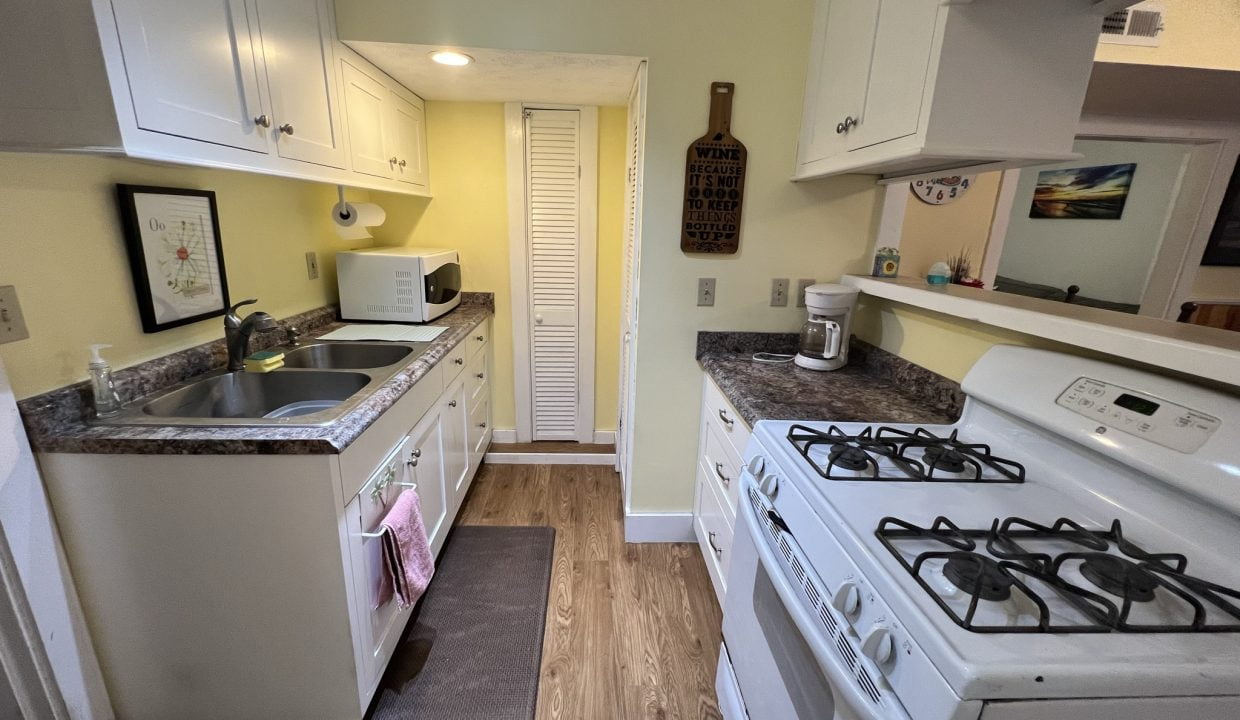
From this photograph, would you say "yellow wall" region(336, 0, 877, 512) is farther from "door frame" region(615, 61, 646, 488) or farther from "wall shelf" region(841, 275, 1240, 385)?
"wall shelf" region(841, 275, 1240, 385)

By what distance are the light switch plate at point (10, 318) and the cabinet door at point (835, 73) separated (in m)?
2.15

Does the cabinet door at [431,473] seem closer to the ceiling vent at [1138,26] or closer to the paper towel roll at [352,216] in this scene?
the paper towel roll at [352,216]

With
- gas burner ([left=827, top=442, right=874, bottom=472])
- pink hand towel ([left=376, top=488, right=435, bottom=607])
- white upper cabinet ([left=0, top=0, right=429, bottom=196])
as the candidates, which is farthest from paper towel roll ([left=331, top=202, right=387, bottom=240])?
gas burner ([left=827, top=442, right=874, bottom=472])

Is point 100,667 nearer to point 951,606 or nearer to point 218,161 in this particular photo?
point 218,161

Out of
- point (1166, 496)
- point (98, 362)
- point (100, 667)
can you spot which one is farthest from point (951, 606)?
point (100, 667)

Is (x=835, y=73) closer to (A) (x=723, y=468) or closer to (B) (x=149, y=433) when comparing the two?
(A) (x=723, y=468)

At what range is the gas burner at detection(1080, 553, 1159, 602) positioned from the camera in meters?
0.65

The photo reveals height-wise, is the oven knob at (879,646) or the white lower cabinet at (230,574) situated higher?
the oven knob at (879,646)

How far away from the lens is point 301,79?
58.1 inches

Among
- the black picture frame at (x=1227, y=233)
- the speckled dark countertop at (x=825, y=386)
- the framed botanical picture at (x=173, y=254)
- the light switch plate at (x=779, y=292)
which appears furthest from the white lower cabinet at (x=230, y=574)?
the black picture frame at (x=1227, y=233)

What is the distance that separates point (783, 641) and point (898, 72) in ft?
4.56

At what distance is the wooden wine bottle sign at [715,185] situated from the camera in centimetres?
177

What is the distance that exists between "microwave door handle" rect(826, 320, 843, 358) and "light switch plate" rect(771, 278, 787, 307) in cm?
27

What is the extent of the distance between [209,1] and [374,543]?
1431mm
